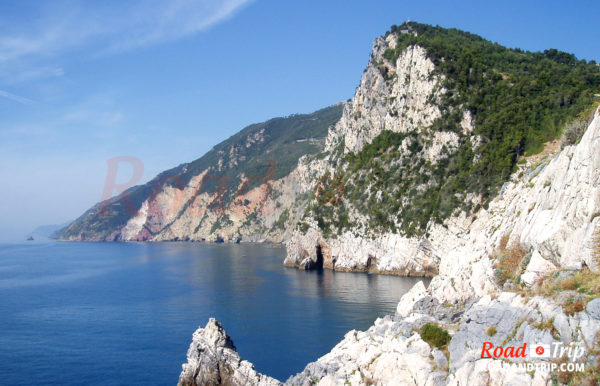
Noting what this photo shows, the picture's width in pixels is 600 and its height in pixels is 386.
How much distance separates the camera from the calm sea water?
3838 centimetres

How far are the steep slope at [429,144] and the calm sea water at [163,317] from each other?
24.9 ft

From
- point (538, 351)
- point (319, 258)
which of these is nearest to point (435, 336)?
point (538, 351)

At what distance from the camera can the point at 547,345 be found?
1773 centimetres

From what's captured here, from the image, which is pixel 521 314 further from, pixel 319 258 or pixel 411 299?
pixel 319 258

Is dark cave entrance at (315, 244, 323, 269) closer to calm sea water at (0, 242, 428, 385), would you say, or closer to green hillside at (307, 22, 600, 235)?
green hillside at (307, 22, 600, 235)

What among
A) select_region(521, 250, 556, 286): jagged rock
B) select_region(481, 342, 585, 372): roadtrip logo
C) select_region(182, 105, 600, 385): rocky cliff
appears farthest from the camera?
select_region(521, 250, 556, 286): jagged rock

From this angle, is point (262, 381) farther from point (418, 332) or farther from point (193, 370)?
point (418, 332)

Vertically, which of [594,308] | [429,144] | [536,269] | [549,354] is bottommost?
[549,354]

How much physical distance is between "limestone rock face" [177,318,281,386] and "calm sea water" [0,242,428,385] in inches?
138

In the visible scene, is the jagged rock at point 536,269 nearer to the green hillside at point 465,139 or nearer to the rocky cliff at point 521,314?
the rocky cliff at point 521,314

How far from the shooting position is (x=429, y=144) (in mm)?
86875

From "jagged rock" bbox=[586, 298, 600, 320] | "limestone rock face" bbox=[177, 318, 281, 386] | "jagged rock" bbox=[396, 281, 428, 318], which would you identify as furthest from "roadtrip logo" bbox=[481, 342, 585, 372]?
"limestone rock face" bbox=[177, 318, 281, 386]

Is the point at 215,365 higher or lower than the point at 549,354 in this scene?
lower

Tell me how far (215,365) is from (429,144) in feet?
212
